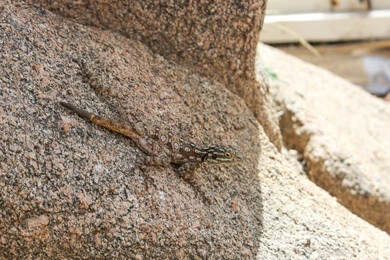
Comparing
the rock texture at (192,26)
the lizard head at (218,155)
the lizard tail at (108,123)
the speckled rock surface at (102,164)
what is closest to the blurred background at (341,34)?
the rock texture at (192,26)

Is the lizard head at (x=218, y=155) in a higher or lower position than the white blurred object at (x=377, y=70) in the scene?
higher

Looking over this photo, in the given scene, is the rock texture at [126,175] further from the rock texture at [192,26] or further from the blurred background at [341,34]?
the blurred background at [341,34]

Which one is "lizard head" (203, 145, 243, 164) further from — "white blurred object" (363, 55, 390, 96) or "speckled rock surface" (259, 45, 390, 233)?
"white blurred object" (363, 55, 390, 96)

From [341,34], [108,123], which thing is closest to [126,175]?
[108,123]

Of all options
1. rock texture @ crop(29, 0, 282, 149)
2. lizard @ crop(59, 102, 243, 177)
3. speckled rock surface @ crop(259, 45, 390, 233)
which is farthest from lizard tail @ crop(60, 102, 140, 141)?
speckled rock surface @ crop(259, 45, 390, 233)

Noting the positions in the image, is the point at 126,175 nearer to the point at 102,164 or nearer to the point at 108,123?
the point at 102,164

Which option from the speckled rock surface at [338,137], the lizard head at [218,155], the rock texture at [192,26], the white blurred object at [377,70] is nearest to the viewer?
the lizard head at [218,155]

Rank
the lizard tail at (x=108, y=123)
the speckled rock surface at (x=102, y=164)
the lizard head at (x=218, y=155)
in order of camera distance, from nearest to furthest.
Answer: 1. the speckled rock surface at (x=102, y=164)
2. the lizard tail at (x=108, y=123)
3. the lizard head at (x=218, y=155)
